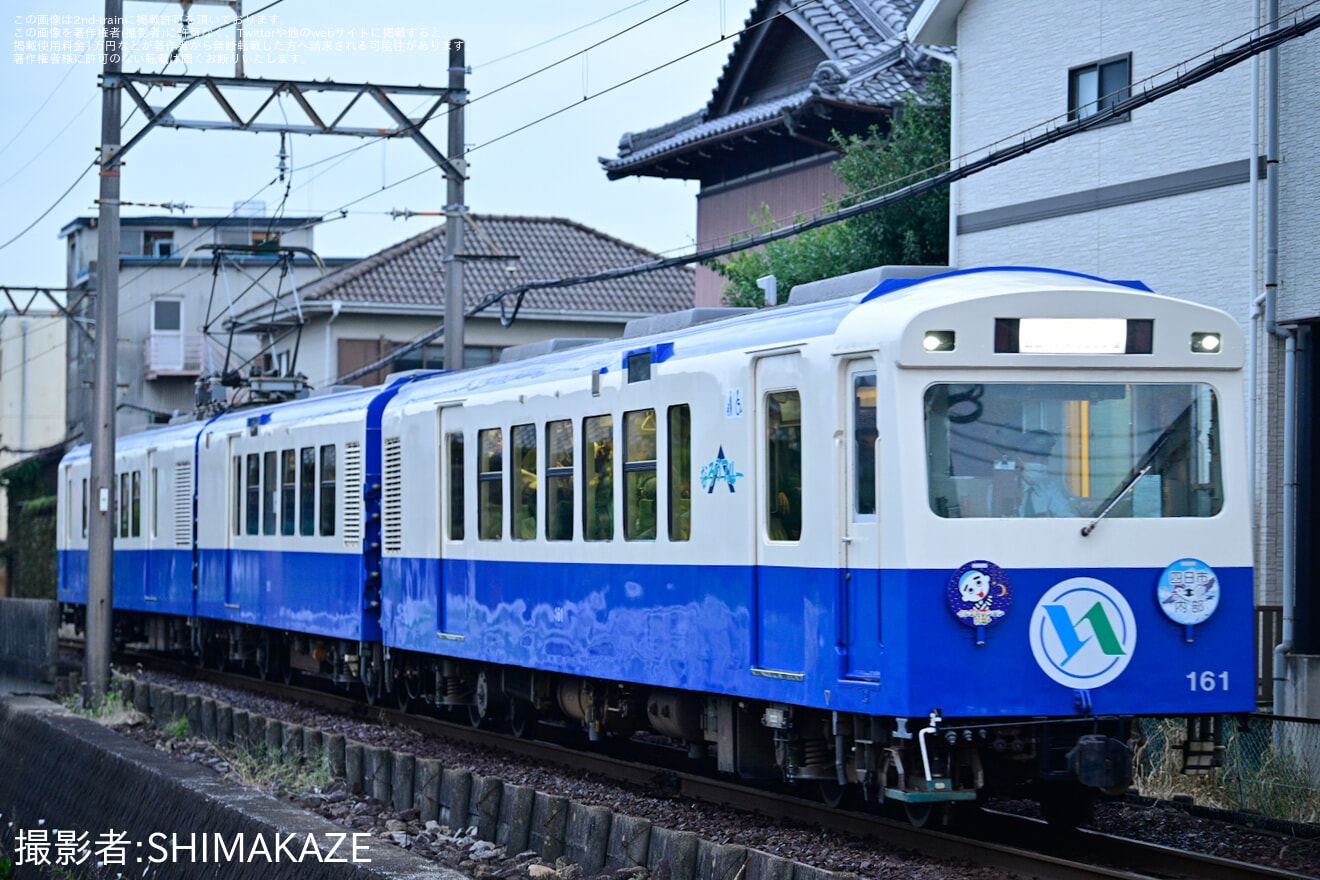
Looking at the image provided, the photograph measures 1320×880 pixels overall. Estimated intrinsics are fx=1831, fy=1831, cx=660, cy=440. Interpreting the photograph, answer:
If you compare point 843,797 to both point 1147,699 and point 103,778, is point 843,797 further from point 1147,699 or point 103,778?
point 103,778

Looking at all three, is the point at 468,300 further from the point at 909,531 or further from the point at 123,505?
the point at 909,531

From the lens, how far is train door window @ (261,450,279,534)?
18672 mm

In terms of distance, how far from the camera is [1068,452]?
340 inches

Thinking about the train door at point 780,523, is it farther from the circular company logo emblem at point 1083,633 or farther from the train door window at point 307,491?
the train door window at point 307,491

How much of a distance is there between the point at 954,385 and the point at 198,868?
4737mm

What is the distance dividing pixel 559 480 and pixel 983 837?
4.04 m

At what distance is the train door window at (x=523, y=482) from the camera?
1258 centimetres

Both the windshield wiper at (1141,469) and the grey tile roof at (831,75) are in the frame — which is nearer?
the windshield wiper at (1141,469)

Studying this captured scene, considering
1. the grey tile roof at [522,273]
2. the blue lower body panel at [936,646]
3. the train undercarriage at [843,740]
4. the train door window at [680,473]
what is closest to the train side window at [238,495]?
the train undercarriage at [843,740]

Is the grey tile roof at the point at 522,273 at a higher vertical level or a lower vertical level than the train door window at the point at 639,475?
higher

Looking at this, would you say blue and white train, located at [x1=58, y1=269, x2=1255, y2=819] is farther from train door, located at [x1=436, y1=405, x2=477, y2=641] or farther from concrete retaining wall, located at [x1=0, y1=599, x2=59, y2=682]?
concrete retaining wall, located at [x1=0, y1=599, x2=59, y2=682]

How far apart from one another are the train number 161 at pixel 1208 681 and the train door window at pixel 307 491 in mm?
10202

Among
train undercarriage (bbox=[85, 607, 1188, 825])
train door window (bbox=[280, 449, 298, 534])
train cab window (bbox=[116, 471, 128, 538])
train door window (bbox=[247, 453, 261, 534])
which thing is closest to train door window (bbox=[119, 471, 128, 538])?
train cab window (bbox=[116, 471, 128, 538])

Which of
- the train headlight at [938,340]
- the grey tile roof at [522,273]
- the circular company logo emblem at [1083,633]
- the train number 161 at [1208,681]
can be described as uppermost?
the grey tile roof at [522,273]
